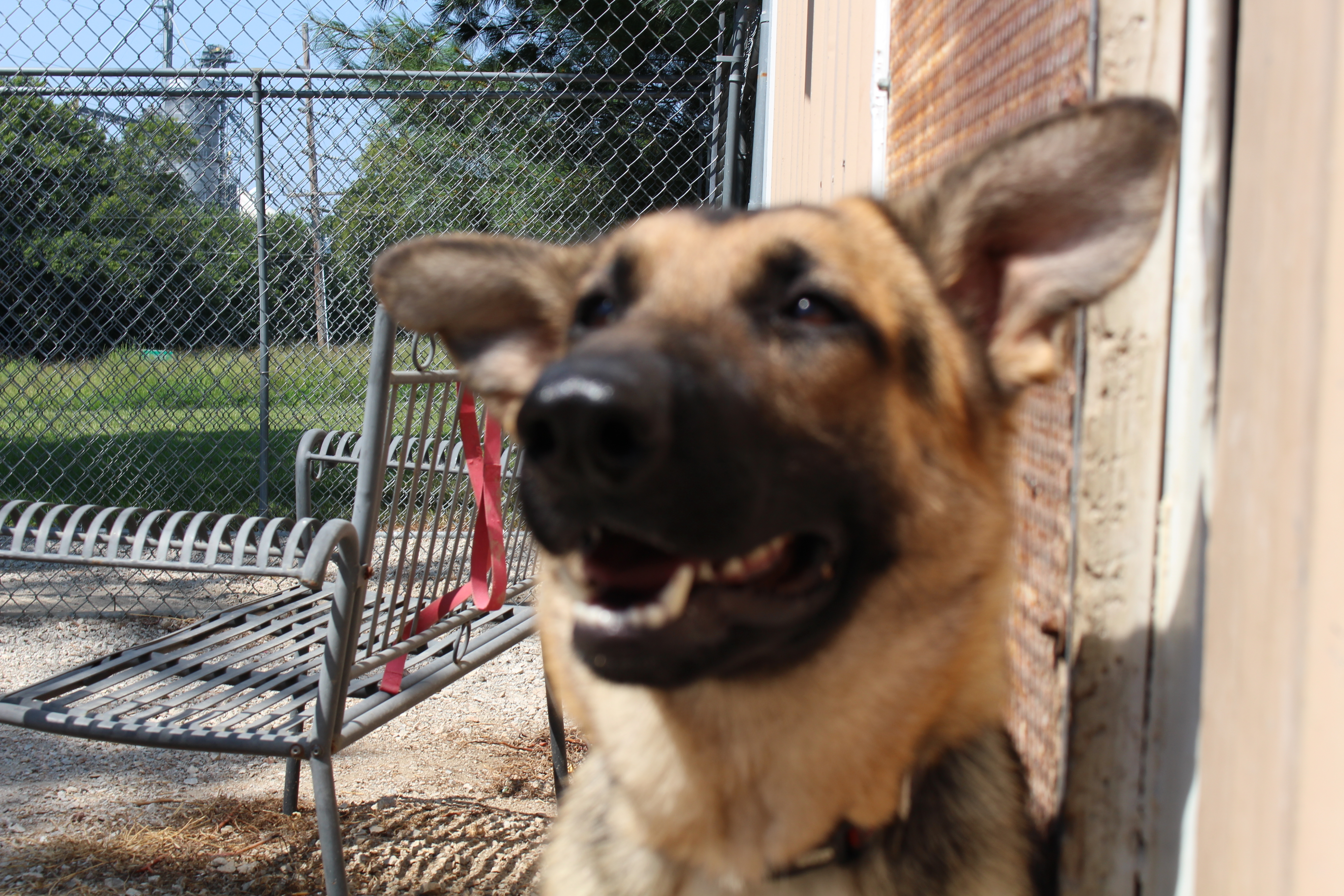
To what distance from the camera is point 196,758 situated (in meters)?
3.49

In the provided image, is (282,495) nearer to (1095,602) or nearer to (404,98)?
(404,98)

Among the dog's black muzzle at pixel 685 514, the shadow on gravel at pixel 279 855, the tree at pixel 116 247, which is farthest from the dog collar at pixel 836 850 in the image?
the tree at pixel 116 247

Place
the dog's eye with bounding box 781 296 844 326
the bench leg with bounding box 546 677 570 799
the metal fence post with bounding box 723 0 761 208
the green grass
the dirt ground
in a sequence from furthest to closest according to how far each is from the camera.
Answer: the green grass, the metal fence post with bounding box 723 0 761 208, the bench leg with bounding box 546 677 570 799, the dirt ground, the dog's eye with bounding box 781 296 844 326

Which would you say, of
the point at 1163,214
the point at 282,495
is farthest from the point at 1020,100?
the point at 282,495

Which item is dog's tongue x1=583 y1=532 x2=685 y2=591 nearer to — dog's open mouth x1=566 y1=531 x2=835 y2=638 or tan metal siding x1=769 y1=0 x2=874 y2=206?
dog's open mouth x1=566 y1=531 x2=835 y2=638

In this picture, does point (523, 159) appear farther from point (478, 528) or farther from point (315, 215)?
point (478, 528)

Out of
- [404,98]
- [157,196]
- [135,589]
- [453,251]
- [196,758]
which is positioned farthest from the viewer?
[157,196]

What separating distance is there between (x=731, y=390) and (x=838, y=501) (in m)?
0.24

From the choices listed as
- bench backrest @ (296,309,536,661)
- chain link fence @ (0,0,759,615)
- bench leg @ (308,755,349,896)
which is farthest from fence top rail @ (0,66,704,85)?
bench leg @ (308,755,349,896)

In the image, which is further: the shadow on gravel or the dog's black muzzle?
the shadow on gravel

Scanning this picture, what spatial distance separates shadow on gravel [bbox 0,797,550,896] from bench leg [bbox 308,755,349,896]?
0.56m

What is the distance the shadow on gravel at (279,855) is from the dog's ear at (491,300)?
65.0 inches

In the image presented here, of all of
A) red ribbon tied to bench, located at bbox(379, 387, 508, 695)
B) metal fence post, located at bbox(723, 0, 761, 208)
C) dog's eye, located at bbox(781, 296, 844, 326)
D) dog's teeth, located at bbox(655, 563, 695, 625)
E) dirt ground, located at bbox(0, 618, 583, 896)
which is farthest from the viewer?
metal fence post, located at bbox(723, 0, 761, 208)

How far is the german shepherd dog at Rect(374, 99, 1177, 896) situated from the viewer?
3.84 ft
